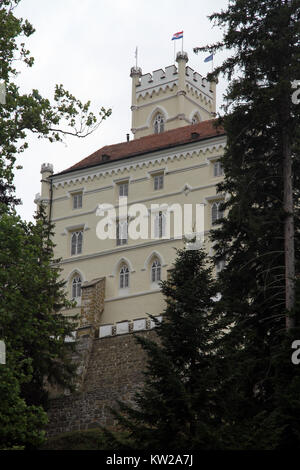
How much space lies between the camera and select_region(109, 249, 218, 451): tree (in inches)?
774

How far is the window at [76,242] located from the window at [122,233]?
268 cm

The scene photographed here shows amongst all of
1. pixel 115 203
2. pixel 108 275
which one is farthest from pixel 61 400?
pixel 115 203

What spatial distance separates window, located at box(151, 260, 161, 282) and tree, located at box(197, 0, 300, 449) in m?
22.2

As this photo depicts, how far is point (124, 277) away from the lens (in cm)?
5066

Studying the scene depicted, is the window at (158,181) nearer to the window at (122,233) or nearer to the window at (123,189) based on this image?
the window at (123,189)

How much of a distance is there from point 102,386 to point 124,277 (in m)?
12.8

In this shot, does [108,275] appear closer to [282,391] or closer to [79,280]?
[79,280]

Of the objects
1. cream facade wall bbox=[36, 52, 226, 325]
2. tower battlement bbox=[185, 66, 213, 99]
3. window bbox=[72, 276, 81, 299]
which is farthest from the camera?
tower battlement bbox=[185, 66, 213, 99]

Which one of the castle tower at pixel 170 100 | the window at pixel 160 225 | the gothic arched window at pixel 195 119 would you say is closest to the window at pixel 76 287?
the window at pixel 160 225

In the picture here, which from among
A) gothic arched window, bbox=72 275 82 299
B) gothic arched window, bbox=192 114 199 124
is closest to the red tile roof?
gothic arched window, bbox=72 275 82 299

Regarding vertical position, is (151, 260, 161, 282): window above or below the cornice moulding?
below

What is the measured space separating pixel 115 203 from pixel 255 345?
29.5 meters

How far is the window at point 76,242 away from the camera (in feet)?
174

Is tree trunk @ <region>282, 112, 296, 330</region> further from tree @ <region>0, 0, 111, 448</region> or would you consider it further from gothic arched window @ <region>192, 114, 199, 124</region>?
A: gothic arched window @ <region>192, 114, 199, 124</region>
